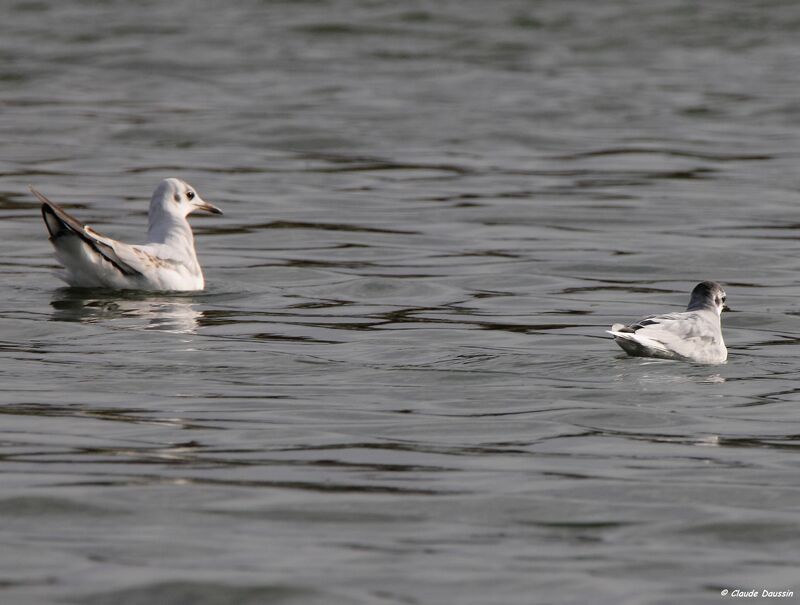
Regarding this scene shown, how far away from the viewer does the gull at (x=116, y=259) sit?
485 inches

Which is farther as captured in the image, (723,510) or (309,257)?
(309,257)

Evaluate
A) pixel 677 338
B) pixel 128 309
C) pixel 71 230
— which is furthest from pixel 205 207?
pixel 677 338

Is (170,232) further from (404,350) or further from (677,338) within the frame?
(677,338)

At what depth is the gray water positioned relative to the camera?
635cm

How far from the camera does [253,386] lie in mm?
9336

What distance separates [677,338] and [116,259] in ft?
14.2

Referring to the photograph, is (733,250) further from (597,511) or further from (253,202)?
(597,511)

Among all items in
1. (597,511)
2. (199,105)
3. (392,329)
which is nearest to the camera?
(597,511)

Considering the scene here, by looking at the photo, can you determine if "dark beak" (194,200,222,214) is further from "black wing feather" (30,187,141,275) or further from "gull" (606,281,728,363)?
"gull" (606,281,728,363)

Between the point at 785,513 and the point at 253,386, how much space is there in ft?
10.9

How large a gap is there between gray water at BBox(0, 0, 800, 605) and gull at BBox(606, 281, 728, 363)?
116mm

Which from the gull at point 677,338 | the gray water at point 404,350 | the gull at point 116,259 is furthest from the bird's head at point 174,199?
the gull at point 677,338

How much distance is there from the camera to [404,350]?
34.8 ft

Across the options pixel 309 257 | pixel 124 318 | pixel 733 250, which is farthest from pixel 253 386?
pixel 733 250
